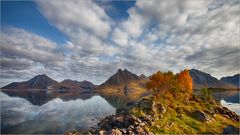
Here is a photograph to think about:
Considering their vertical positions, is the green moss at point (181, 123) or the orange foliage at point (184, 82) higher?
the orange foliage at point (184, 82)

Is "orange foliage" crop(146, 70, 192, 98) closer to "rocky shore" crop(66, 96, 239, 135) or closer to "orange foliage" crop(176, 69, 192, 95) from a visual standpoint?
"orange foliage" crop(176, 69, 192, 95)

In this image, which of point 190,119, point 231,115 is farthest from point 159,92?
point 231,115

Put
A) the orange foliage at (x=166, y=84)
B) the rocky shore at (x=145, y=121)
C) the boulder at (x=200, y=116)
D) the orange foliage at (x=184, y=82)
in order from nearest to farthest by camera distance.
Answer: the rocky shore at (x=145, y=121)
the boulder at (x=200, y=116)
the orange foliage at (x=166, y=84)
the orange foliage at (x=184, y=82)

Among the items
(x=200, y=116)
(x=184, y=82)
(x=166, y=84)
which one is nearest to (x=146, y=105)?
(x=200, y=116)

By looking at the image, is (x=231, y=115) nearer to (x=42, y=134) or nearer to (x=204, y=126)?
(x=204, y=126)

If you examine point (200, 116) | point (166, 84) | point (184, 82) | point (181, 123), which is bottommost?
point (181, 123)

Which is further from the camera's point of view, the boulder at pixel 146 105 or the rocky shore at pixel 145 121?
the boulder at pixel 146 105

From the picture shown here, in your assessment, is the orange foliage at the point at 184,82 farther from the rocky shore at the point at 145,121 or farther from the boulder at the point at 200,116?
the boulder at the point at 200,116

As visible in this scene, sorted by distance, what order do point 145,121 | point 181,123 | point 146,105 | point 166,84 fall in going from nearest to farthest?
point 145,121, point 181,123, point 146,105, point 166,84

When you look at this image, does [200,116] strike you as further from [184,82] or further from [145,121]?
[184,82]

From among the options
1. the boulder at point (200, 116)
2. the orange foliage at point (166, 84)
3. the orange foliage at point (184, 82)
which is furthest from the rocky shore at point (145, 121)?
the orange foliage at point (184, 82)

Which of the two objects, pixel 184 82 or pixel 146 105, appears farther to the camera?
pixel 184 82

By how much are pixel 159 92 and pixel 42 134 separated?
5521 centimetres

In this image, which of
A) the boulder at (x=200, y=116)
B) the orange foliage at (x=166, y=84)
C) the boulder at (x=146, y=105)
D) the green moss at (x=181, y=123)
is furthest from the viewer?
the orange foliage at (x=166, y=84)
